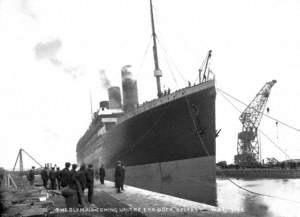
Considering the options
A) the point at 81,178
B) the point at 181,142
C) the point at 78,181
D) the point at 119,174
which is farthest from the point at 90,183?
the point at 181,142

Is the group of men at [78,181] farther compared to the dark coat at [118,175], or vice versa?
the dark coat at [118,175]

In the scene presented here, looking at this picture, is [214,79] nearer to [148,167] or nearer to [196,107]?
[196,107]

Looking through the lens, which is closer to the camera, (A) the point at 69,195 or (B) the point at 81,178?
(A) the point at 69,195

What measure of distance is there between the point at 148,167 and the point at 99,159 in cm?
1495

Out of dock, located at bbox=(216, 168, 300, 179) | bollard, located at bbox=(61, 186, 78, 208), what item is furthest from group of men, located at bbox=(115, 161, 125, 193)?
dock, located at bbox=(216, 168, 300, 179)

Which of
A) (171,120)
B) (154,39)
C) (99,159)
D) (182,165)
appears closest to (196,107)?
(171,120)

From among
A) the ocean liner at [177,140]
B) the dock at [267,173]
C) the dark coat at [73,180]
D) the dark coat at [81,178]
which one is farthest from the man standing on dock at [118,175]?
the dock at [267,173]

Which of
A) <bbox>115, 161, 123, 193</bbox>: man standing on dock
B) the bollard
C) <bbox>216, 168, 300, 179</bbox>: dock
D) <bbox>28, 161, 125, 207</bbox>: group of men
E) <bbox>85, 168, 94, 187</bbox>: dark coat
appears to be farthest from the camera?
<bbox>216, 168, 300, 179</bbox>: dock

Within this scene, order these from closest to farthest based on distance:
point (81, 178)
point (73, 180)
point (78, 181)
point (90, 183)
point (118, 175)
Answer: point (73, 180), point (78, 181), point (81, 178), point (90, 183), point (118, 175)

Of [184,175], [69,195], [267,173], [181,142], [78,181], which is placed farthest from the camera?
[267,173]

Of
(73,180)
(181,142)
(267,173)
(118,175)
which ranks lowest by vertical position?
(267,173)

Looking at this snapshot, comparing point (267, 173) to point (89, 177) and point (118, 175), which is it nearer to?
point (118, 175)

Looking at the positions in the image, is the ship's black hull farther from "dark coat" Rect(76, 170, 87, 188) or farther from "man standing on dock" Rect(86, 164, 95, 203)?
"dark coat" Rect(76, 170, 87, 188)

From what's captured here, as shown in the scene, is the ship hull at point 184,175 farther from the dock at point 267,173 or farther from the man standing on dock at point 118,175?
the man standing on dock at point 118,175
